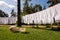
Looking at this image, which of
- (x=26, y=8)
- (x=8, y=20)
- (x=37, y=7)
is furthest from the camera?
(x=37, y=7)

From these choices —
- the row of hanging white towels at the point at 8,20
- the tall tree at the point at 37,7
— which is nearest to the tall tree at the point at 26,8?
the tall tree at the point at 37,7

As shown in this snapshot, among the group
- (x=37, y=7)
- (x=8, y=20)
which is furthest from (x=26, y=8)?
(x=8, y=20)

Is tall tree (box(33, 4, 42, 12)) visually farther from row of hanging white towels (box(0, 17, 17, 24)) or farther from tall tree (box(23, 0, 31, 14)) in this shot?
row of hanging white towels (box(0, 17, 17, 24))

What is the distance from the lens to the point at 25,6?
6125cm

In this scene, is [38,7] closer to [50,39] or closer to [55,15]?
[55,15]

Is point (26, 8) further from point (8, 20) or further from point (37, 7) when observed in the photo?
point (8, 20)

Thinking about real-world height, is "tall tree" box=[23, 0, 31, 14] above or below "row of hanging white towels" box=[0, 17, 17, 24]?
above

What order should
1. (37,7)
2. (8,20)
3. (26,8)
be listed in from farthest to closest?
(37,7) < (26,8) < (8,20)

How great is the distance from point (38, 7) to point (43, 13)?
2129 inches

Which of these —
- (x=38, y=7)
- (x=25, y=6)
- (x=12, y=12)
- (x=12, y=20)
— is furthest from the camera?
(x=12, y=12)

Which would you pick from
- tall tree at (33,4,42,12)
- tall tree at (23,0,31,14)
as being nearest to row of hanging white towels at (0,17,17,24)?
tall tree at (23,0,31,14)

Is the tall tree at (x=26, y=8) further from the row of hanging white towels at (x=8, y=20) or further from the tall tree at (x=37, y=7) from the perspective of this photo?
the row of hanging white towels at (x=8, y=20)

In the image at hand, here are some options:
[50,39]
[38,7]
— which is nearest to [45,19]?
[50,39]

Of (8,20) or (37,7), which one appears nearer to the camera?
(8,20)
